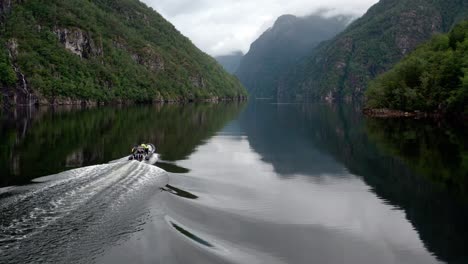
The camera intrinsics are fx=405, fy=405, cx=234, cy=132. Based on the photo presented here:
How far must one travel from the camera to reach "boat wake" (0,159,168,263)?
A: 1323 centimetres

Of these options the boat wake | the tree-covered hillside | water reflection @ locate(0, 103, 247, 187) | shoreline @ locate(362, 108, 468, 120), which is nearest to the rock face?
shoreline @ locate(362, 108, 468, 120)

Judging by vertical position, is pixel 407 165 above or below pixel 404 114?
below

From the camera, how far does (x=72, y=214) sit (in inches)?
666

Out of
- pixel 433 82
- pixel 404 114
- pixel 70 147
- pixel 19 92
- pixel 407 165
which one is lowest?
pixel 407 165

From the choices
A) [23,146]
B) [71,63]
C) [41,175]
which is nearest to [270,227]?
[41,175]

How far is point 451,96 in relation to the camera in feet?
255

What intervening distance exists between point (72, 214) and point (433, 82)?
87435mm

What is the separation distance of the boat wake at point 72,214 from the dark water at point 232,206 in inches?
2.3

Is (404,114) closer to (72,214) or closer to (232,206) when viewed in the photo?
(232,206)

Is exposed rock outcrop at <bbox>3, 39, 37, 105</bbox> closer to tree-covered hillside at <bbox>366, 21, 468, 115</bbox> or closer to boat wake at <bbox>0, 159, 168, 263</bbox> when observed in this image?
tree-covered hillside at <bbox>366, 21, 468, 115</bbox>

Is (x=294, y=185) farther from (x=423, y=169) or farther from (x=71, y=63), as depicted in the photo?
(x=71, y=63)

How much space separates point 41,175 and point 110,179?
539 cm

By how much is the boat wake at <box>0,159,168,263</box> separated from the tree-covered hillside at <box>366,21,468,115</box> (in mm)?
69903

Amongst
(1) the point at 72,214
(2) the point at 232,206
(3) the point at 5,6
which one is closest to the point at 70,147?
(1) the point at 72,214
